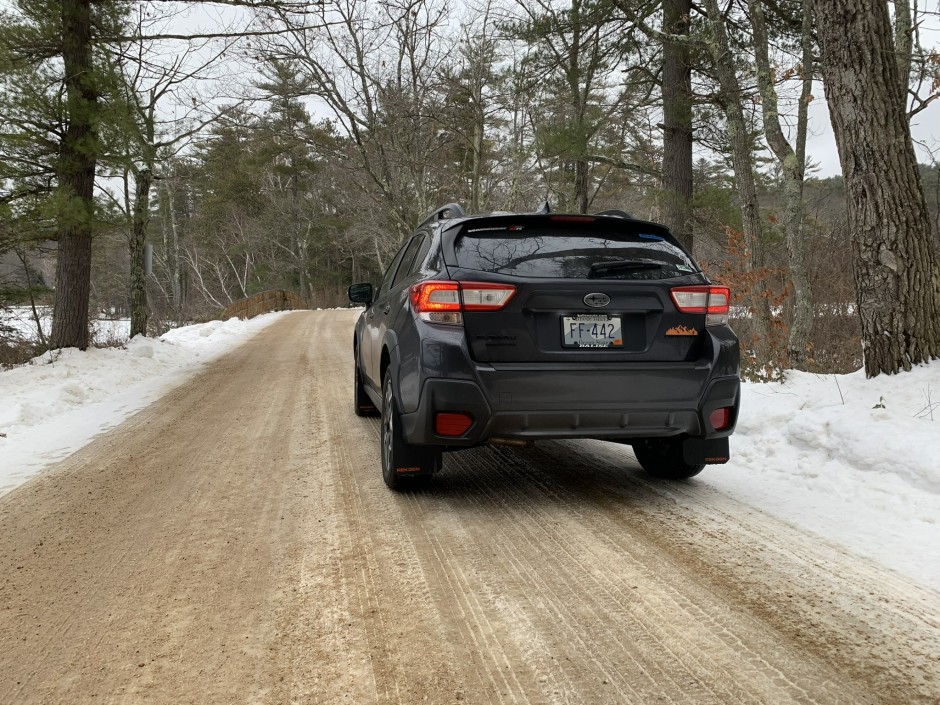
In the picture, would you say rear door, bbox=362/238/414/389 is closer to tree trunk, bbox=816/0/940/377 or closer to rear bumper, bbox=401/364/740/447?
rear bumper, bbox=401/364/740/447

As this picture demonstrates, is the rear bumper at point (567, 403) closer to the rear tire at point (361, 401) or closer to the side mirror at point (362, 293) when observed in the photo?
the side mirror at point (362, 293)

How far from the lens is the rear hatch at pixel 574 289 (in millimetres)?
3553

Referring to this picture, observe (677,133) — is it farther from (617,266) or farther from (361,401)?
(617,266)

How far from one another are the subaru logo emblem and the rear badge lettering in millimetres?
421

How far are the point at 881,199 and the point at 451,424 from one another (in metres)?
3.89

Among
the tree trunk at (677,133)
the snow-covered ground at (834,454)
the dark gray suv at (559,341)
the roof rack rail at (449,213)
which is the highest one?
the tree trunk at (677,133)

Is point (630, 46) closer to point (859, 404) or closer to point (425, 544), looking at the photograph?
point (859, 404)

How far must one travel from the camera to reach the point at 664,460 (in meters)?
4.45

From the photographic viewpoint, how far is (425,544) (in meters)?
3.29

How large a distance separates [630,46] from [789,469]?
34.7ft

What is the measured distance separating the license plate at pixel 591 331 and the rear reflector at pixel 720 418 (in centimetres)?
73

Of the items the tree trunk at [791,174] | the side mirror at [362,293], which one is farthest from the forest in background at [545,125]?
the side mirror at [362,293]

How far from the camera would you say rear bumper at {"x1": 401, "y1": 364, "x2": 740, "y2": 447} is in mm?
3516

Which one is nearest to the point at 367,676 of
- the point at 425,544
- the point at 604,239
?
the point at 425,544
